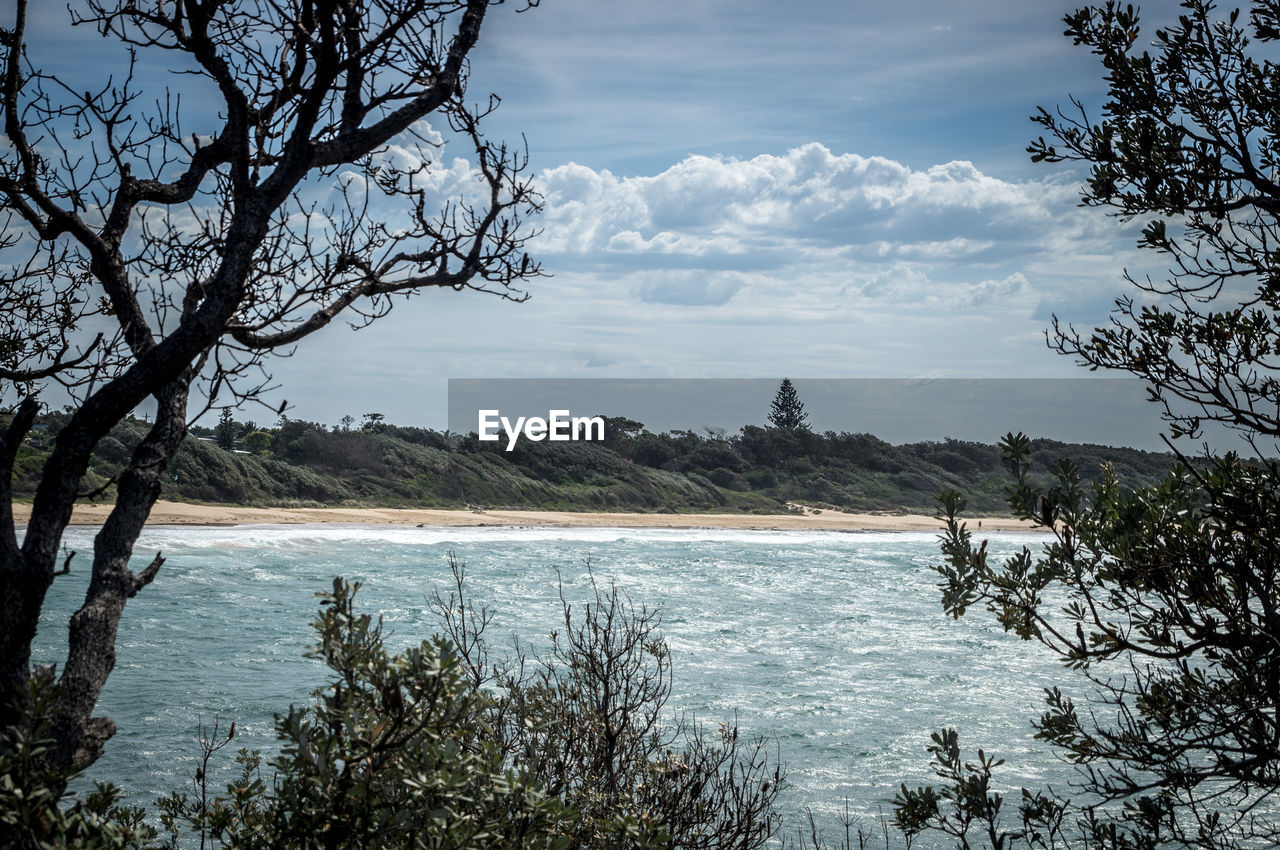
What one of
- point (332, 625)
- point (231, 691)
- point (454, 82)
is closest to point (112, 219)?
point (454, 82)

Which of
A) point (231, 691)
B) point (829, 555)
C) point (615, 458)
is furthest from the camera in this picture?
point (615, 458)

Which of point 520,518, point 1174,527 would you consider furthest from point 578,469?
point 1174,527

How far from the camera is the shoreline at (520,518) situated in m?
28.4

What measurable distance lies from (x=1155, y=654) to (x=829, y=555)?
28528 millimetres

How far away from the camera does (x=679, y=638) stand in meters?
17.2

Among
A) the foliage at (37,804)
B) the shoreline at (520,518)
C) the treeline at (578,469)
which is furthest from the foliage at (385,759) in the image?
the treeline at (578,469)

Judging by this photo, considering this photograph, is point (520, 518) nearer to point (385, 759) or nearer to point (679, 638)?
point (679, 638)

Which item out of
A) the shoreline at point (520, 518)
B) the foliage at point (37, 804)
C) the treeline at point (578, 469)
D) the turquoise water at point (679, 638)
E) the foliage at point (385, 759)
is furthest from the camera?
the treeline at point (578, 469)

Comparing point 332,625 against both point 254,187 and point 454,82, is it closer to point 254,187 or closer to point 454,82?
point 254,187

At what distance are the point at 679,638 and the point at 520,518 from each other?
2016cm

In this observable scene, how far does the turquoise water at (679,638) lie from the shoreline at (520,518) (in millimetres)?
1628

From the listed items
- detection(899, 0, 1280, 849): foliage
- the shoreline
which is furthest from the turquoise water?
detection(899, 0, 1280, 849): foliage

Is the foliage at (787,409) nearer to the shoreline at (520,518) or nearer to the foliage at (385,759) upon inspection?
the shoreline at (520,518)

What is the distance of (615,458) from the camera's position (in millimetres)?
48156
